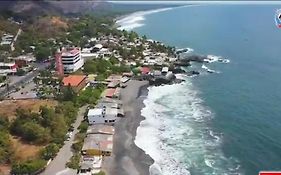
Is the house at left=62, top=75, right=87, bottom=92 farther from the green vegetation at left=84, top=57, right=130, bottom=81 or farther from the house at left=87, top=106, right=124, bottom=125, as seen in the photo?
the house at left=87, top=106, right=124, bottom=125

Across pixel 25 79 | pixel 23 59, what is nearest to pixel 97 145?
pixel 25 79

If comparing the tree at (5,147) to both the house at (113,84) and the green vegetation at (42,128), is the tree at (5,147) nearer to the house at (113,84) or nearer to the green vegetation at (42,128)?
the green vegetation at (42,128)

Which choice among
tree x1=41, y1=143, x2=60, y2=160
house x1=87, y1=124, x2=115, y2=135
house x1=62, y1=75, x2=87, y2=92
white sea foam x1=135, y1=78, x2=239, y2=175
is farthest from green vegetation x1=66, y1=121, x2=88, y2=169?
house x1=62, y1=75, x2=87, y2=92

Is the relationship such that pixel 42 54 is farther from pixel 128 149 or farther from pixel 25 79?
pixel 128 149

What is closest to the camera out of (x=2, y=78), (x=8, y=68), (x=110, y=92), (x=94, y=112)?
(x=94, y=112)

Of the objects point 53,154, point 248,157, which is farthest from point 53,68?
point 248,157

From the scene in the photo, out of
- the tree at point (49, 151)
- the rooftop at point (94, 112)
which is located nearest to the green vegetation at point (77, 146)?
the rooftop at point (94, 112)
